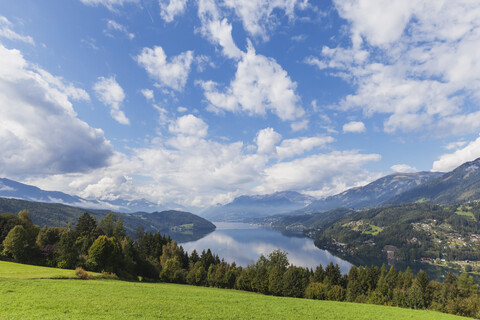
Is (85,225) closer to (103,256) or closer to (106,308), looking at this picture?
(103,256)

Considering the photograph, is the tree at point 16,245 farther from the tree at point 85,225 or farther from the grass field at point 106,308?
the grass field at point 106,308

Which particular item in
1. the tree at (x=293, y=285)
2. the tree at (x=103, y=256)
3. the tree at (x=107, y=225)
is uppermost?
the tree at (x=107, y=225)

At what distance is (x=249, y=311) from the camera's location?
26.6m

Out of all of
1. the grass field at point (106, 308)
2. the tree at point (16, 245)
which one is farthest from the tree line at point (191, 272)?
the grass field at point (106, 308)

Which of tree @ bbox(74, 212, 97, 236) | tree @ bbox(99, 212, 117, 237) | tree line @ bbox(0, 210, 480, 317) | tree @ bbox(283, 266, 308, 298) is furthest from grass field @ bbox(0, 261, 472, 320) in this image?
tree @ bbox(99, 212, 117, 237)

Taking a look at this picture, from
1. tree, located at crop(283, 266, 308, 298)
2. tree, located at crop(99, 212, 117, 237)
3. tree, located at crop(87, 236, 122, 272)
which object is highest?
tree, located at crop(99, 212, 117, 237)

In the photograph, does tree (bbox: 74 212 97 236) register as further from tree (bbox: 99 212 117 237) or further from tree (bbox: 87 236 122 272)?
tree (bbox: 87 236 122 272)

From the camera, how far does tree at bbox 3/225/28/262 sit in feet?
175

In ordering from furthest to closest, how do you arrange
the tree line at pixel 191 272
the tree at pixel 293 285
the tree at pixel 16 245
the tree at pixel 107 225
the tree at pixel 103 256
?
the tree at pixel 107 225, the tree at pixel 293 285, the tree line at pixel 191 272, the tree at pixel 16 245, the tree at pixel 103 256

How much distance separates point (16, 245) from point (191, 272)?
1829 inches

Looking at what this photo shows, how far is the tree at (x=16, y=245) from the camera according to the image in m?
53.3

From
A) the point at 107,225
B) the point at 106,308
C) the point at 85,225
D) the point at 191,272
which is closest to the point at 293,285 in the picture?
the point at 191,272

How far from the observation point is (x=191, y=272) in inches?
2854

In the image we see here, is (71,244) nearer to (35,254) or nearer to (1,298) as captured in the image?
(35,254)
